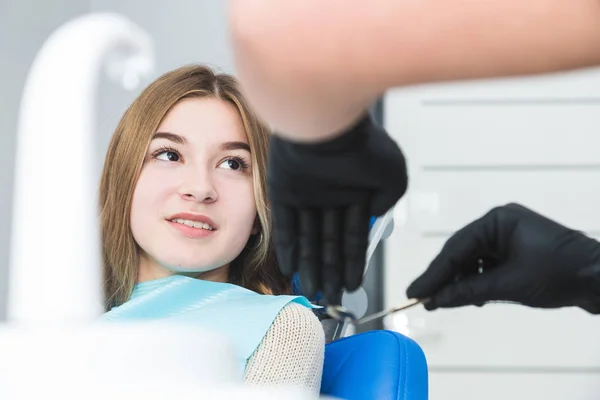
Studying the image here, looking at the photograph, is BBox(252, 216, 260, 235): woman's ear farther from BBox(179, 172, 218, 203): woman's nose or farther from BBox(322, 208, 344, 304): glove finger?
BBox(322, 208, 344, 304): glove finger

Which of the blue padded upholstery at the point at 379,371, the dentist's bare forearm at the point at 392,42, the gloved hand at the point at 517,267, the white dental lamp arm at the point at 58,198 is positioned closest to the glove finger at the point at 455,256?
the gloved hand at the point at 517,267

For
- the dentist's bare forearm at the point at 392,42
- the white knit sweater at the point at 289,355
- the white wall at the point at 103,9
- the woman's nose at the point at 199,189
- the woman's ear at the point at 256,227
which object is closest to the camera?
the dentist's bare forearm at the point at 392,42

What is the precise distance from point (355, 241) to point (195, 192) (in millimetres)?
586

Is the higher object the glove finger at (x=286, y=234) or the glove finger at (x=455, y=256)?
the glove finger at (x=286, y=234)

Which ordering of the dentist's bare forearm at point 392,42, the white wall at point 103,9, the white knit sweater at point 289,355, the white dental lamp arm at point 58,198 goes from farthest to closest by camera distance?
the white wall at point 103,9, the white knit sweater at point 289,355, the white dental lamp arm at point 58,198, the dentist's bare forearm at point 392,42

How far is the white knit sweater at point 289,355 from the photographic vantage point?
42.9 inches

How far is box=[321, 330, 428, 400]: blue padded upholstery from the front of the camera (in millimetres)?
1130

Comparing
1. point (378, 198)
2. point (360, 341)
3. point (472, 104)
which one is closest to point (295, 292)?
point (360, 341)

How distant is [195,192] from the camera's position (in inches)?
50.1

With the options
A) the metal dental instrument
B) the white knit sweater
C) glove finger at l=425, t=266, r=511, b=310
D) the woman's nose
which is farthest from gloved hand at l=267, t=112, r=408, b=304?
the woman's nose

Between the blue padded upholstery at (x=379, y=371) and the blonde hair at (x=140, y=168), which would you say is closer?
the blue padded upholstery at (x=379, y=371)

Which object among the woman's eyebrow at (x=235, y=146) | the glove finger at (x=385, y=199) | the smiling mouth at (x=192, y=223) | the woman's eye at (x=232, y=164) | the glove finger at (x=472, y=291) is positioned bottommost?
the smiling mouth at (x=192, y=223)

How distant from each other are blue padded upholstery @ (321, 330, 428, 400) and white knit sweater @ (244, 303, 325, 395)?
0.07 metres

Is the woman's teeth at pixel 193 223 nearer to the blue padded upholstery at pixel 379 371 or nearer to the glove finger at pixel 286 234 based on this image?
the blue padded upholstery at pixel 379 371
